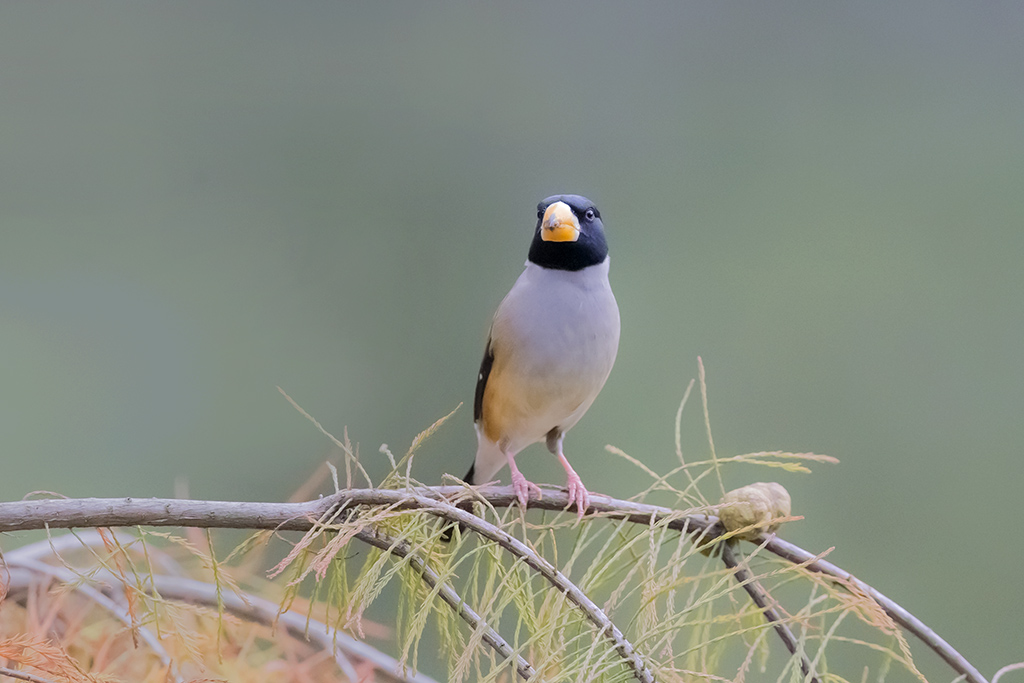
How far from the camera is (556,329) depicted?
1185mm

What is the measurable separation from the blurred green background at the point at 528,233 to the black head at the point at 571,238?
3.16 feet

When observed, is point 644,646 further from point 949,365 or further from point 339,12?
point 339,12

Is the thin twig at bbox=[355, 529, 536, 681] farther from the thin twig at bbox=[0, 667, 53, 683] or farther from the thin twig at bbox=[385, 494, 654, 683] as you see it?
the thin twig at bbox=[0, 667, 53, 683]

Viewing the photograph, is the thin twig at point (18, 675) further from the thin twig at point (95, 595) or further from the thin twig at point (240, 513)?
the thin twig at point (95, 595)

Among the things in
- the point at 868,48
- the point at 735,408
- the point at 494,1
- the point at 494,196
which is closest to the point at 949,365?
the point at 735,408

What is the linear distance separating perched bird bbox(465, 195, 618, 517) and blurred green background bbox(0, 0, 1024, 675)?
38.6 inches

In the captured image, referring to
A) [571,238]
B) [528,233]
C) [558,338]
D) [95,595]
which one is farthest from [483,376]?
[528,233]

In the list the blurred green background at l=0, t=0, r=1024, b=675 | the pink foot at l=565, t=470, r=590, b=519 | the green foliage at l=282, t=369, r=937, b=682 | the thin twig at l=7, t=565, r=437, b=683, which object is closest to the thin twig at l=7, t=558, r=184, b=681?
the thin twig at l=7, t=565, r=437, b=683

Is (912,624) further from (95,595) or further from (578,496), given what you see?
(95,595)

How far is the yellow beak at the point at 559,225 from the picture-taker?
110cm

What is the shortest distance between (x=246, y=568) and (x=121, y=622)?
0.56 feet

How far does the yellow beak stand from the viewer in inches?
43.3

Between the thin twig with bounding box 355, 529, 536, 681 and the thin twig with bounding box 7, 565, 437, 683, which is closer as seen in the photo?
the thin twig with bounding box 355, 529, 536, 681

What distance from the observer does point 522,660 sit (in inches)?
25.6
